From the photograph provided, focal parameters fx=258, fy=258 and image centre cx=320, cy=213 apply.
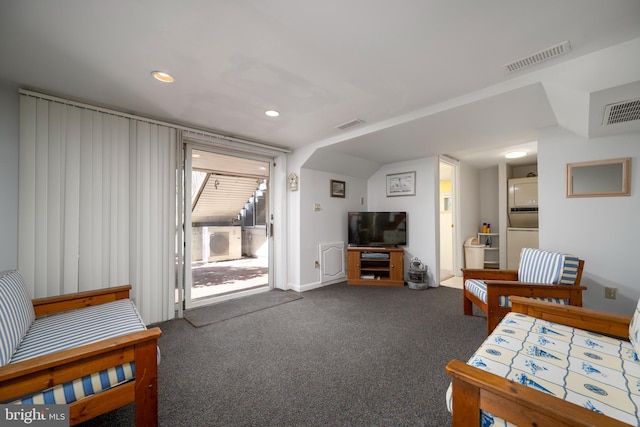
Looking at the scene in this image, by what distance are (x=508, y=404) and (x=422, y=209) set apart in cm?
379

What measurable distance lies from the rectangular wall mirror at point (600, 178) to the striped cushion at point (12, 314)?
4.57 m

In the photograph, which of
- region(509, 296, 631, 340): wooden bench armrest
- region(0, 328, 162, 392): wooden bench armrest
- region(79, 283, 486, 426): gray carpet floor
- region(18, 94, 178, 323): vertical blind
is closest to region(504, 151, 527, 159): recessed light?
region(79, 283, 486, 426): gray carpet floor

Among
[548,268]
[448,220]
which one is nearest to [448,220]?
[448,220]

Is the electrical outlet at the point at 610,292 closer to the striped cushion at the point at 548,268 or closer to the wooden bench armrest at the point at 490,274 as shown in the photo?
the striped cushion at the point at 548,268

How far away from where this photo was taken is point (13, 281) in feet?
5.31

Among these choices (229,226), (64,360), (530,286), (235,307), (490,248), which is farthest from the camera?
(229,226)

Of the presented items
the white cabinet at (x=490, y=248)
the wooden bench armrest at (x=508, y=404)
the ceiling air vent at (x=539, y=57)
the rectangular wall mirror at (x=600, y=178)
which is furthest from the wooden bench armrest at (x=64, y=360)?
the white cabinet at (x=490, y=248)

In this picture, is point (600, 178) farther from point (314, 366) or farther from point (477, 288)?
point (314, 366)

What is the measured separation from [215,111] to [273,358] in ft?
8.12

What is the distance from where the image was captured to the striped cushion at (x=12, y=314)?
1240 mm

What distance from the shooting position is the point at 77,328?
1.62 meters

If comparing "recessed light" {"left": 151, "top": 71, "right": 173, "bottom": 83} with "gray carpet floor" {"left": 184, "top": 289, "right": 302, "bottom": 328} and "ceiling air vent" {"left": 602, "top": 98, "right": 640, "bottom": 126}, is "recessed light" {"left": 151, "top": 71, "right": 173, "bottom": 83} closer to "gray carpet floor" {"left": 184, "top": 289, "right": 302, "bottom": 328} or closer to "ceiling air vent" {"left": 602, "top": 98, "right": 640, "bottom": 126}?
"gray carpet floor" {"left": 184, "top": 289, "right": 302, "bottom": 328}

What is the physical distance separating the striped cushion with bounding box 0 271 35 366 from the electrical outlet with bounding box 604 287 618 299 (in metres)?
4.55

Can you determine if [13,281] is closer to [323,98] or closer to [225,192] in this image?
[323,98]
